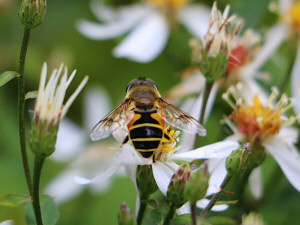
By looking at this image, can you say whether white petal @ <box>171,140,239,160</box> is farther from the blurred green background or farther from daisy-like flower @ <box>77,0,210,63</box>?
daisy-like flower @ <box>77,0,210,63</box>

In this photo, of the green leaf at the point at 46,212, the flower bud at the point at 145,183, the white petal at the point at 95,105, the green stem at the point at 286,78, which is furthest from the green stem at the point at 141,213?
the white petal at the point at 95,105

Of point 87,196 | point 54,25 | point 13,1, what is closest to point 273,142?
point 87,196

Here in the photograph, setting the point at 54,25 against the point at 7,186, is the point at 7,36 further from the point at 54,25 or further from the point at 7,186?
the point at 7,186

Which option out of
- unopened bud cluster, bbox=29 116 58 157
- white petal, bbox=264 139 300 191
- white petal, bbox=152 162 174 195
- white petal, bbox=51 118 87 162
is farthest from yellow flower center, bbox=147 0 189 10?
unopened bud cluster, bbox=29 116 58 157

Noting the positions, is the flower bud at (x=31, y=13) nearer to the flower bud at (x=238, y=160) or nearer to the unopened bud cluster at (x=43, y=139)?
the unopened bud cluster at (x=43, y=139)

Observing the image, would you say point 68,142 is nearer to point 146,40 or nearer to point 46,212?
point 146,40

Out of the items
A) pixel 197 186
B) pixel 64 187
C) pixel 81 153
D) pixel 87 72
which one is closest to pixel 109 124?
pixel 197 186
